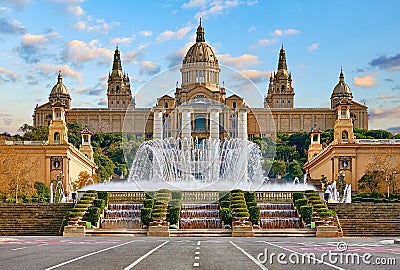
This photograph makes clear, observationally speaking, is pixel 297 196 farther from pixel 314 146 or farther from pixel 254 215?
pixel 314 146

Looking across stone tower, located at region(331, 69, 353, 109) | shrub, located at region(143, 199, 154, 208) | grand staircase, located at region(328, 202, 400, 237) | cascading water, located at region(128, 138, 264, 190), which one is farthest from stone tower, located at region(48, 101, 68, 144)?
stone tower, located at region(331, 69, 353, 109)

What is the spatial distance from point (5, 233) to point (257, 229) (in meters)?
13.8

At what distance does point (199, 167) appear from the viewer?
7056 cm

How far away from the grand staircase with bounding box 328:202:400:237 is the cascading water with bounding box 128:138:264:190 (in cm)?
1274

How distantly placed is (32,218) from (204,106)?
72.2 metres

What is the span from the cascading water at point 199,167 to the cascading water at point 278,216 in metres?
9.40

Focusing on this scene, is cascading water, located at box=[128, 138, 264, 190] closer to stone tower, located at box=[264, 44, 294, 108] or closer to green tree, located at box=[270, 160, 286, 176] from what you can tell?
green tree, located at box=[270, 160, 286, 176]

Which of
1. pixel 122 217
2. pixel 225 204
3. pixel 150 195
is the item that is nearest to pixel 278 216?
pixel 225 204

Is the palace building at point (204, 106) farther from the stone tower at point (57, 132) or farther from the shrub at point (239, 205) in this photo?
the shrub at point (239, 205)

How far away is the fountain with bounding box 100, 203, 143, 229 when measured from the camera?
44688mm

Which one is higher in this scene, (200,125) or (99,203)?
(200,125)

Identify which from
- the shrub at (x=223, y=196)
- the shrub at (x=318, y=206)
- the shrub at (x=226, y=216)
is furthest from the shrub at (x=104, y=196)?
the shrub at (x=318, y=206)

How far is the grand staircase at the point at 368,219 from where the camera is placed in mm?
41869

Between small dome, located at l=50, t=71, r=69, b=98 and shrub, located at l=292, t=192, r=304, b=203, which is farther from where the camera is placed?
small dome, located at l=50, t=71, r=69, b=98
